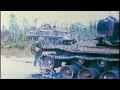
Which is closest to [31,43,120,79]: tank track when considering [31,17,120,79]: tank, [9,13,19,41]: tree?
[31,17,120,79]: tank

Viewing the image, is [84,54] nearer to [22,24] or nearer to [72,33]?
[72,33]

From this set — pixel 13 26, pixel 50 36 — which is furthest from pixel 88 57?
pixel 13 26

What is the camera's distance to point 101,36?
12.7 feet

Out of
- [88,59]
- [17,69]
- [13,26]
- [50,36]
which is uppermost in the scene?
[13,26]

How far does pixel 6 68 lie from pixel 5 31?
0.41 m

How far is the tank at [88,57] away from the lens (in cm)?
385

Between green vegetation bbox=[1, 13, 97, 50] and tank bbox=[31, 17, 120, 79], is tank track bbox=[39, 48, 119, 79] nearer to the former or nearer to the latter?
tank bbox=[31, 17, 120, 79]

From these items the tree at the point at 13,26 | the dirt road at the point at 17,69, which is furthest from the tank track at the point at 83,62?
the tree at the point at 13,26

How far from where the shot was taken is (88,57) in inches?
154

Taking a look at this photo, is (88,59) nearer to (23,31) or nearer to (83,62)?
(83,62)

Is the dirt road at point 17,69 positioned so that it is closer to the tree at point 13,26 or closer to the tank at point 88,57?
the tank at point 88,57

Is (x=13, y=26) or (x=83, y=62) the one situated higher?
(x=13, y=26)

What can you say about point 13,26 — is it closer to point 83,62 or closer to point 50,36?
point 50,36

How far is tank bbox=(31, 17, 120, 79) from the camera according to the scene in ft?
12.6
